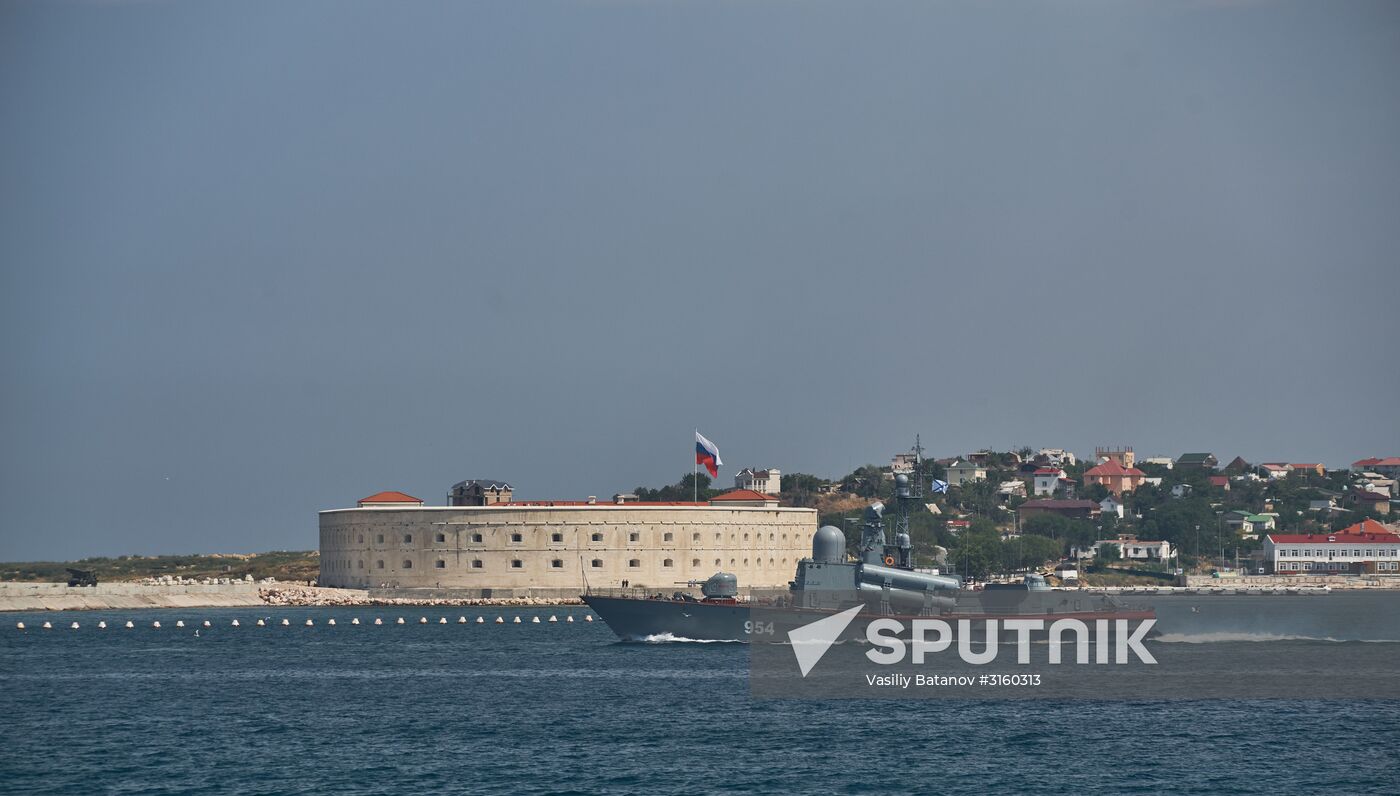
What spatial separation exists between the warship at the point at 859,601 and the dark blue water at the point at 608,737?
5.51m

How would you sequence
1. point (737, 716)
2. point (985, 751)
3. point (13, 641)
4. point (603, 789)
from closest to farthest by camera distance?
point (603, 789)
point (985, 751)
point (737, 716)
point (13, 641)

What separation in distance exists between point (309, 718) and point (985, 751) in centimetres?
1907

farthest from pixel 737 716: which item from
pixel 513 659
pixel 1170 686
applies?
pixel 513 659

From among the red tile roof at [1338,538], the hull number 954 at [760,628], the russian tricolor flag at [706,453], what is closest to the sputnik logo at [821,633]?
the hull number 954 at [760,628]

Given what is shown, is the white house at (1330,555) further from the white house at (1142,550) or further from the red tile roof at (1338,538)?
the white house at (1142,550)

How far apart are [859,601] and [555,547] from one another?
51.6 metres

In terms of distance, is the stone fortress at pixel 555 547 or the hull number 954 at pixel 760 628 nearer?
the hull number 954 at pixel 760 628

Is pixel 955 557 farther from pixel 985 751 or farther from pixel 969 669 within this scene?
pixel 985 751

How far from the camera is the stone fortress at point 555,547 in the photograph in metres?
115

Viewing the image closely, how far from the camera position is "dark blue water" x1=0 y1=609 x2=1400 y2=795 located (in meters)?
35.5

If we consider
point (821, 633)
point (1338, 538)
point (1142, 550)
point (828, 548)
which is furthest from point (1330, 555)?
point (821, 633)

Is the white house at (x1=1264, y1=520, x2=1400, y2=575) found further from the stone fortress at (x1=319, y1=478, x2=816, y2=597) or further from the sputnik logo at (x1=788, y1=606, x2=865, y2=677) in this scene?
the sputnik logo at (x1=788, y1=606, x2=865, y2=677)

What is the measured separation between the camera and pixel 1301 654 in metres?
66.3

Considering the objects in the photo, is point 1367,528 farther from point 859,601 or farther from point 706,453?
point 859,601
